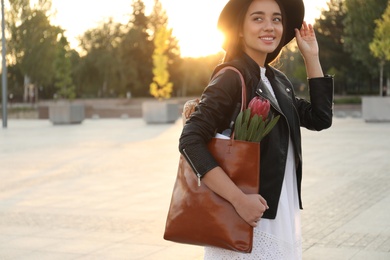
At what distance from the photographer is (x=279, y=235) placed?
3188 millimetres

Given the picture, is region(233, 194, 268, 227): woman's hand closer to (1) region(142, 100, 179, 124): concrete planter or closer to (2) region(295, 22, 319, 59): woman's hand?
(2) region(295, 22, 319, 59): woman's hand

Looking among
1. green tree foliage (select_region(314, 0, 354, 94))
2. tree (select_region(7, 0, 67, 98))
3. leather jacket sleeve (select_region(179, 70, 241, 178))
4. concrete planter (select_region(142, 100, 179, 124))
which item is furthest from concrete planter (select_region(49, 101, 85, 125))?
green tree foliage (select_region(314, 0, 354, 94))

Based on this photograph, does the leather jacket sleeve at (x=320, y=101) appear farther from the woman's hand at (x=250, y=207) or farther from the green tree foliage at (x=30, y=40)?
the green tree foliage at (x=30, y=40)

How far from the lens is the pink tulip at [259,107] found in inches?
119

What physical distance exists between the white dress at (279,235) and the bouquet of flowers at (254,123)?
28cm

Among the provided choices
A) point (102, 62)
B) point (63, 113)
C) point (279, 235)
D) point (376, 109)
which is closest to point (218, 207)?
point (279, 235)

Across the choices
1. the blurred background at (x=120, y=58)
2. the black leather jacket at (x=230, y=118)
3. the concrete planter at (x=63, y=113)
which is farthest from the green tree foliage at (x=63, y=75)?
the black leather jacket at (x=230, y=118)

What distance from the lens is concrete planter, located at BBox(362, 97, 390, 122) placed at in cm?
2909

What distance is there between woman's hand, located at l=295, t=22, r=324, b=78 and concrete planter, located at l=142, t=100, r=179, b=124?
29.4m

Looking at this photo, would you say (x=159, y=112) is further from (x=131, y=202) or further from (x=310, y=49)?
(x=310, y=49)

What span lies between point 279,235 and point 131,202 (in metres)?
6.95

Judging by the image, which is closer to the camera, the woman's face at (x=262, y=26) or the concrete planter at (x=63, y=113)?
the woman's face at (x=262, y=26)

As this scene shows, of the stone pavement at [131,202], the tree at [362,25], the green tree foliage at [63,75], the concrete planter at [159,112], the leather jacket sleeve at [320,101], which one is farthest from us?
the green tree foliage at [63,75]

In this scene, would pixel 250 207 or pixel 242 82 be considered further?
pixel 242 82
